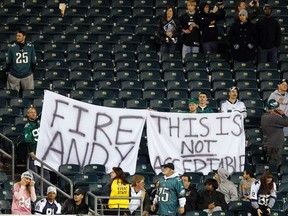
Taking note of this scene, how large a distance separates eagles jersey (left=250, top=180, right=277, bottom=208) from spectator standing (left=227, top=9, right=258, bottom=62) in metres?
5.71

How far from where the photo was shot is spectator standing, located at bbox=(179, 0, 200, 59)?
29359 mm

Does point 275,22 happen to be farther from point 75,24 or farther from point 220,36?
point 75,24

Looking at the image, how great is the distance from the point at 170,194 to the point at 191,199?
2.66 ft

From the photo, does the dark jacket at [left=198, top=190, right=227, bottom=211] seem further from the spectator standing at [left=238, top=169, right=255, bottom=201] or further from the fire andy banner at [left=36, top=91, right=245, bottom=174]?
the fire andy banner at [left=36, top=91, right=245, bottom=174]

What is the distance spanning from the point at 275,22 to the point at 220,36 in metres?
1.45

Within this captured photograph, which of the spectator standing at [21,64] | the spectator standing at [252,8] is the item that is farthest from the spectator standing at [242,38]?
the spectator standing at [21,64]

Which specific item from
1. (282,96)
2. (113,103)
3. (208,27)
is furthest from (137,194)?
(208,27)

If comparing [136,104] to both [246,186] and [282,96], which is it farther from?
[246,186]

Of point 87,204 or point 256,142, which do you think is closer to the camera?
point 87,204

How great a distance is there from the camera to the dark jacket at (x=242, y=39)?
95.7 feet

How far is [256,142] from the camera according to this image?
87.6 ft

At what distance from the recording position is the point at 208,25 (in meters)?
29.5

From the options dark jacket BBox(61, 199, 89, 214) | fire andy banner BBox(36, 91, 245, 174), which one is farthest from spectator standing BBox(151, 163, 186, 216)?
fire andy banner BBox(36, 91, 245, 174)

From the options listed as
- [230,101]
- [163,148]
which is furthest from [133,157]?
[230,101]
